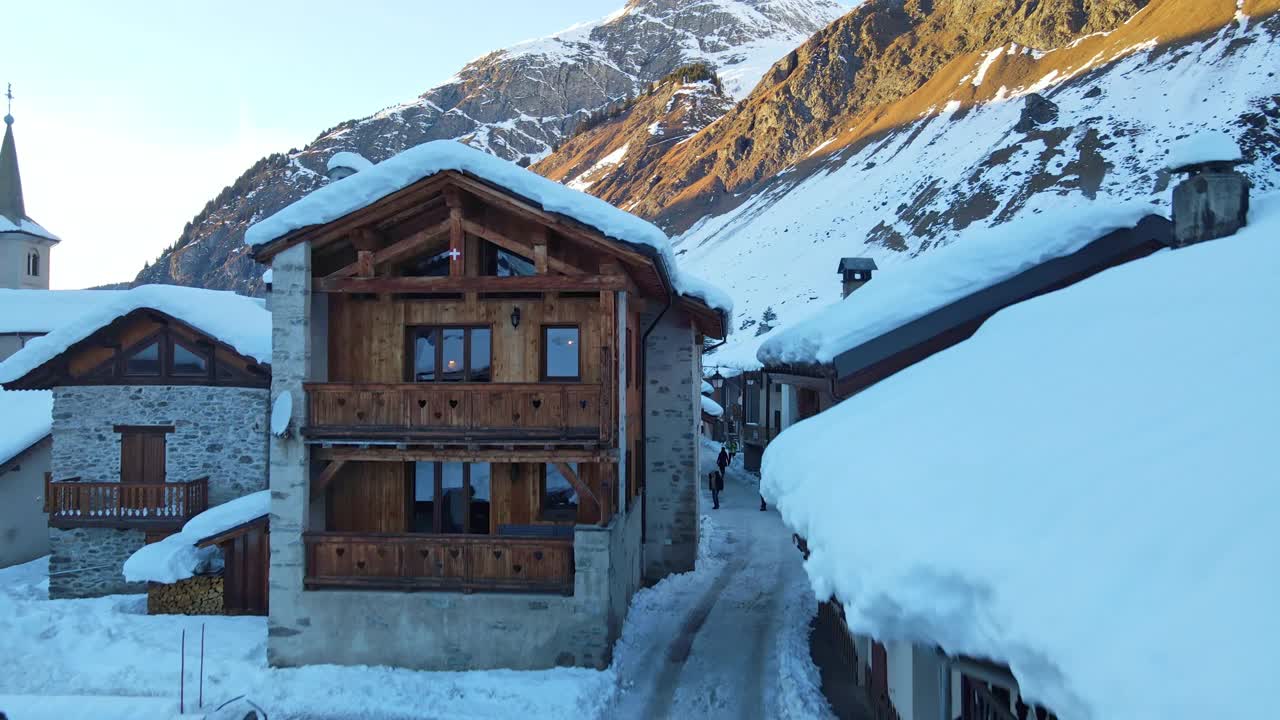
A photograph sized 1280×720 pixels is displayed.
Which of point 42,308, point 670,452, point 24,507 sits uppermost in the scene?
point 42,308

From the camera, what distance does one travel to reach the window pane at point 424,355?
15313 mm

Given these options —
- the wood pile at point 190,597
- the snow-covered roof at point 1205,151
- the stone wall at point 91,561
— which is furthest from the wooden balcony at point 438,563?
the snow-covered roof at point 1205,151

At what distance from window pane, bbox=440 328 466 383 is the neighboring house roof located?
174ft

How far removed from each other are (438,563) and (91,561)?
423 inches

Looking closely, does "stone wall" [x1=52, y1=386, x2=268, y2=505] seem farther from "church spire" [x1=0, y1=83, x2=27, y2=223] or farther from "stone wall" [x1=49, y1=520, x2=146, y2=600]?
"church spire" [x1=0, y1=83, x2=27, y2=223]

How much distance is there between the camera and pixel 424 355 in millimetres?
15359

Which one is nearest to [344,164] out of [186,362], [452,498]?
[186,362]

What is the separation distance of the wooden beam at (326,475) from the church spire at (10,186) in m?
54.5

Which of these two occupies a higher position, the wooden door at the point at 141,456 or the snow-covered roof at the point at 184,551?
the wooden door at the point at 141,456

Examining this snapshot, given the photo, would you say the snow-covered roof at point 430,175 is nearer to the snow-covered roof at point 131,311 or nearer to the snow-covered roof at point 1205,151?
the snow-covered roof at point 131,311

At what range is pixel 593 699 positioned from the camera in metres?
12.0

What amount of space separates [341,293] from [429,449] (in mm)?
3240

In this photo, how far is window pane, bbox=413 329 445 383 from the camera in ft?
50.2

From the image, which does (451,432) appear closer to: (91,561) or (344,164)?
(344,164)
